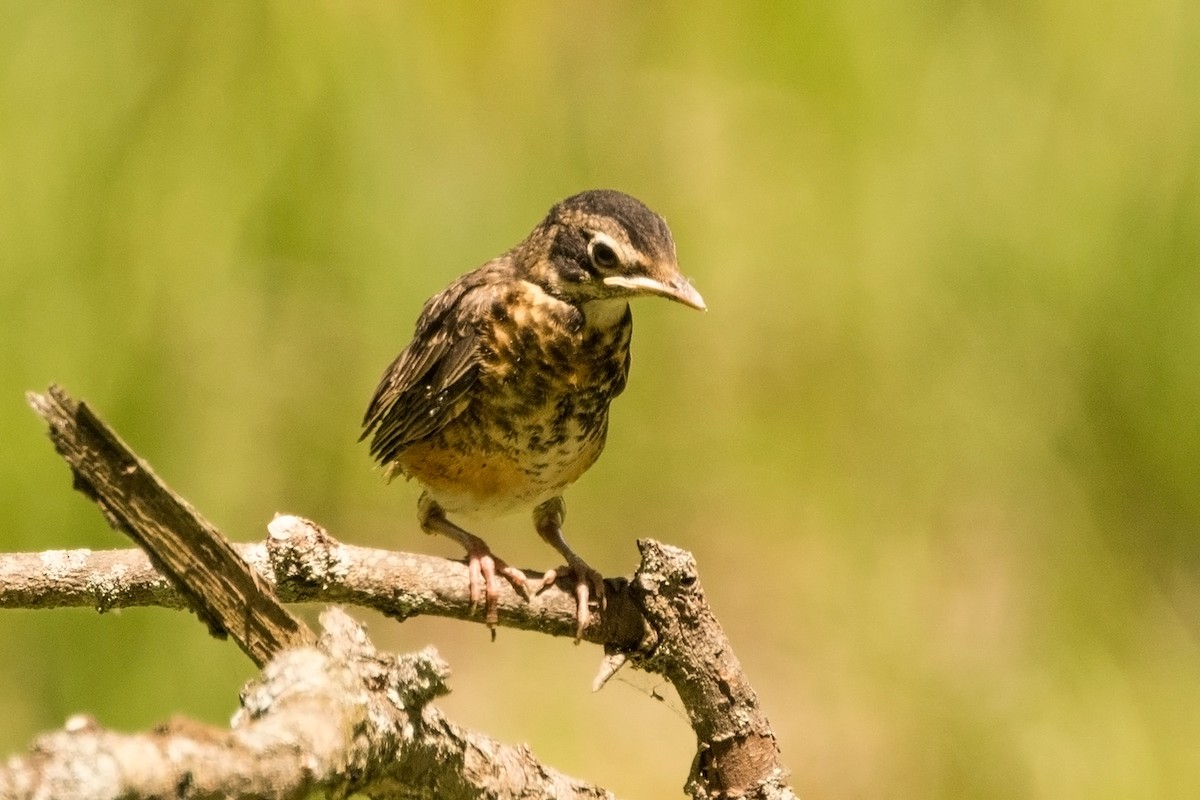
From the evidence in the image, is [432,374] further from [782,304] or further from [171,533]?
[782,304]

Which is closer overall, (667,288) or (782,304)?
(667,288)

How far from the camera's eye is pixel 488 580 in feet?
7.53

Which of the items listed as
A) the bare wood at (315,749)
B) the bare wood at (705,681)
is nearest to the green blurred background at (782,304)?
the bare wood at (705,681)

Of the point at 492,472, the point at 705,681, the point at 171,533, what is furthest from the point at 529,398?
the point at 171,533

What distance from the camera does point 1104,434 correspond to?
4.23 m

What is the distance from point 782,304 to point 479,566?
7.41 ft

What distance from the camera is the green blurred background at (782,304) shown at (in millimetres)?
3674

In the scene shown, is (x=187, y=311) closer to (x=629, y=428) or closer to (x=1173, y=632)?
(x=629, y=428)

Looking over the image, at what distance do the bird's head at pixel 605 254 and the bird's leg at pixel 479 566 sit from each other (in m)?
0.52

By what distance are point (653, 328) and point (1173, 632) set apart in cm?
184

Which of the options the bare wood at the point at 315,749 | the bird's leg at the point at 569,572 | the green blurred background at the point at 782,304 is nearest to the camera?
the bare wood at the point at 315,749

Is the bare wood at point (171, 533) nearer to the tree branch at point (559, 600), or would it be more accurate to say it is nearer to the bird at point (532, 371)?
the tree branch at point (559, 600)

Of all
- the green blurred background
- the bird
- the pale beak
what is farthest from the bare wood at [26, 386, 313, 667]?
the green blurred background

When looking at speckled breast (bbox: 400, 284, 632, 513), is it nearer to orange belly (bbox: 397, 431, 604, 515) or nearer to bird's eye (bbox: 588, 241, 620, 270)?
orange belly (bbox: 397, 431, 604, 515)
